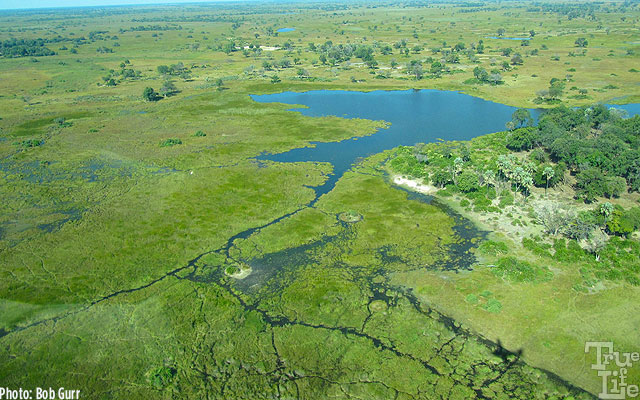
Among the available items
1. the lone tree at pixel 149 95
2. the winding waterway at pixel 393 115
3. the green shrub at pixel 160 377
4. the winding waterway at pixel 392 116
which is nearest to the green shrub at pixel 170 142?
the winding waterway at pixel 392 116

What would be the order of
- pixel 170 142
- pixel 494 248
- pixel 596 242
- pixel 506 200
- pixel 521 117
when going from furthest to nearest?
pixel 521 117, pixel 170 142, pixel 506 200, pixel 494 248, pixel 596 242

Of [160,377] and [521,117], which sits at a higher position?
[521,117]

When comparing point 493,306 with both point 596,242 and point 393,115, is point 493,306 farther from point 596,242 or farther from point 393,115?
point 393,115

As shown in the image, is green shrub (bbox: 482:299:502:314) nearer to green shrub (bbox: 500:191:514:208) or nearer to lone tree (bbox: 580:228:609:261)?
lone tree (bbox: 580:228:609:261)

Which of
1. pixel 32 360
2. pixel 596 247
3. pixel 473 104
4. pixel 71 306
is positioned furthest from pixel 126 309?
pixel 473 104

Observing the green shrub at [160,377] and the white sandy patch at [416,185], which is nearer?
the green shrub at [160,377]

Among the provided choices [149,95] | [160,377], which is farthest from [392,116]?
[160,377]

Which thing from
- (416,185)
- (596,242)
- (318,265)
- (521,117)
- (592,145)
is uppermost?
(521,117)

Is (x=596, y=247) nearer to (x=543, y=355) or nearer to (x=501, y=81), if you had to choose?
(x=543, y=355)

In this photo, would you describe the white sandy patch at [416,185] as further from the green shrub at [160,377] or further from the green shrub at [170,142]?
the green shrub at [170,142]
